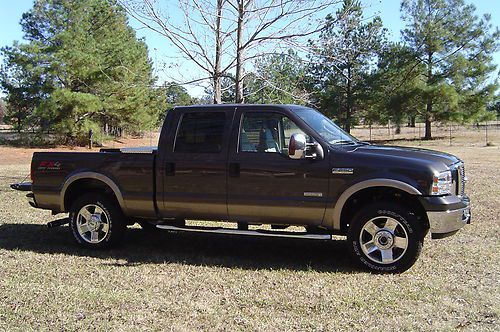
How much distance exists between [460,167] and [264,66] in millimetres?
5588

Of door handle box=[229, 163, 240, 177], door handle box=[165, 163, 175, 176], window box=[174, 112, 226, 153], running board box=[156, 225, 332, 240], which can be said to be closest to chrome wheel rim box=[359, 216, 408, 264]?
running board box=[156, 225, 332, 240]

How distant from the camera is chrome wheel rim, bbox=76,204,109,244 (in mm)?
6516

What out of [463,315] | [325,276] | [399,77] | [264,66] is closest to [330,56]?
[264,66]

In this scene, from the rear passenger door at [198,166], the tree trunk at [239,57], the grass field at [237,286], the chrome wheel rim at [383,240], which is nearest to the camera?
the grass field at [237,286]

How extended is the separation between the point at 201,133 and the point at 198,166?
43 cm

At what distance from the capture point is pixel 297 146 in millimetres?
5207

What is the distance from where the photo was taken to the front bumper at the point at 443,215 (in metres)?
5.10

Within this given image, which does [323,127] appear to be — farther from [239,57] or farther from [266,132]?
[239,57]

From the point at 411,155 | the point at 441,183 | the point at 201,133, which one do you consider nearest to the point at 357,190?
the point at 411,155

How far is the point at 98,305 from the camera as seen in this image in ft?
14.8

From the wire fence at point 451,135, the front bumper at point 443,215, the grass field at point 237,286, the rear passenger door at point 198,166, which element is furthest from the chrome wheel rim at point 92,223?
the wire fence at point 451,135

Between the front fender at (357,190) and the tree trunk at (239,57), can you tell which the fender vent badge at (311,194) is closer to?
the front fender at (357,190)

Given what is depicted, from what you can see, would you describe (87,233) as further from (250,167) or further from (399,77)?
(399,77)

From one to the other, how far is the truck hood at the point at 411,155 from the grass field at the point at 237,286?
1.21 meters
